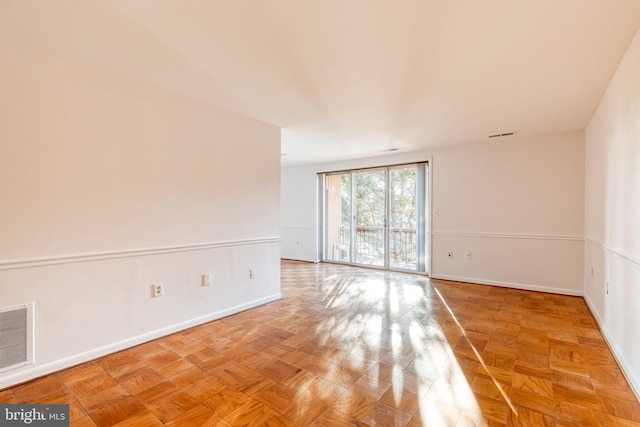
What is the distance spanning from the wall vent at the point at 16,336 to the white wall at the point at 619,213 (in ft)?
12.7

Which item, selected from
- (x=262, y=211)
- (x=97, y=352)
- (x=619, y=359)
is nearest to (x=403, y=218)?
(x=262, y=211)

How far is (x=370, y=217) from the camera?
6.01 metres

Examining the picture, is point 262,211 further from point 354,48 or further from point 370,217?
point 370,217

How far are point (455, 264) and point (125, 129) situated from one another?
4.84m

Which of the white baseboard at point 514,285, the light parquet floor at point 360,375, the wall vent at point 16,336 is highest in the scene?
the wall vent at point 16,336

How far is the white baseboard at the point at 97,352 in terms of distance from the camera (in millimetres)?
1906

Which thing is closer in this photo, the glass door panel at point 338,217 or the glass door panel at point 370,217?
the glass door panel at point 370,217

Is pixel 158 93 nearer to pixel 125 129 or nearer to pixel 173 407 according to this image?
pixel 125 129

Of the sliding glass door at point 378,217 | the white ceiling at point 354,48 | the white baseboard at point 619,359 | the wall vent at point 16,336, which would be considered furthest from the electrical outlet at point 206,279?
the sliding glass door at point 378,217

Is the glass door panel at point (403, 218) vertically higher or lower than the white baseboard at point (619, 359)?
higher

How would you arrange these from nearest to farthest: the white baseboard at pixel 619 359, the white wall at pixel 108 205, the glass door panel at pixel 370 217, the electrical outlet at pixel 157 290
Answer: the white baseboard at pixel 619 359, the white wall at pixel 108 205, the electrical outlet at pixel 157 290, the glass door panel at pixel 370 217

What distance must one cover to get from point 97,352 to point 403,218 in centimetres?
477

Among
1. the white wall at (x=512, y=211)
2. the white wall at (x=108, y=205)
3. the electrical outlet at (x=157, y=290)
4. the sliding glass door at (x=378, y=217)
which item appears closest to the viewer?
the white wall at (x=108, y=205)

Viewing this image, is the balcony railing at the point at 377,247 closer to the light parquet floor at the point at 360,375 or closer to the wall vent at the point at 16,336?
the light parquet floor at the point at 360,375
